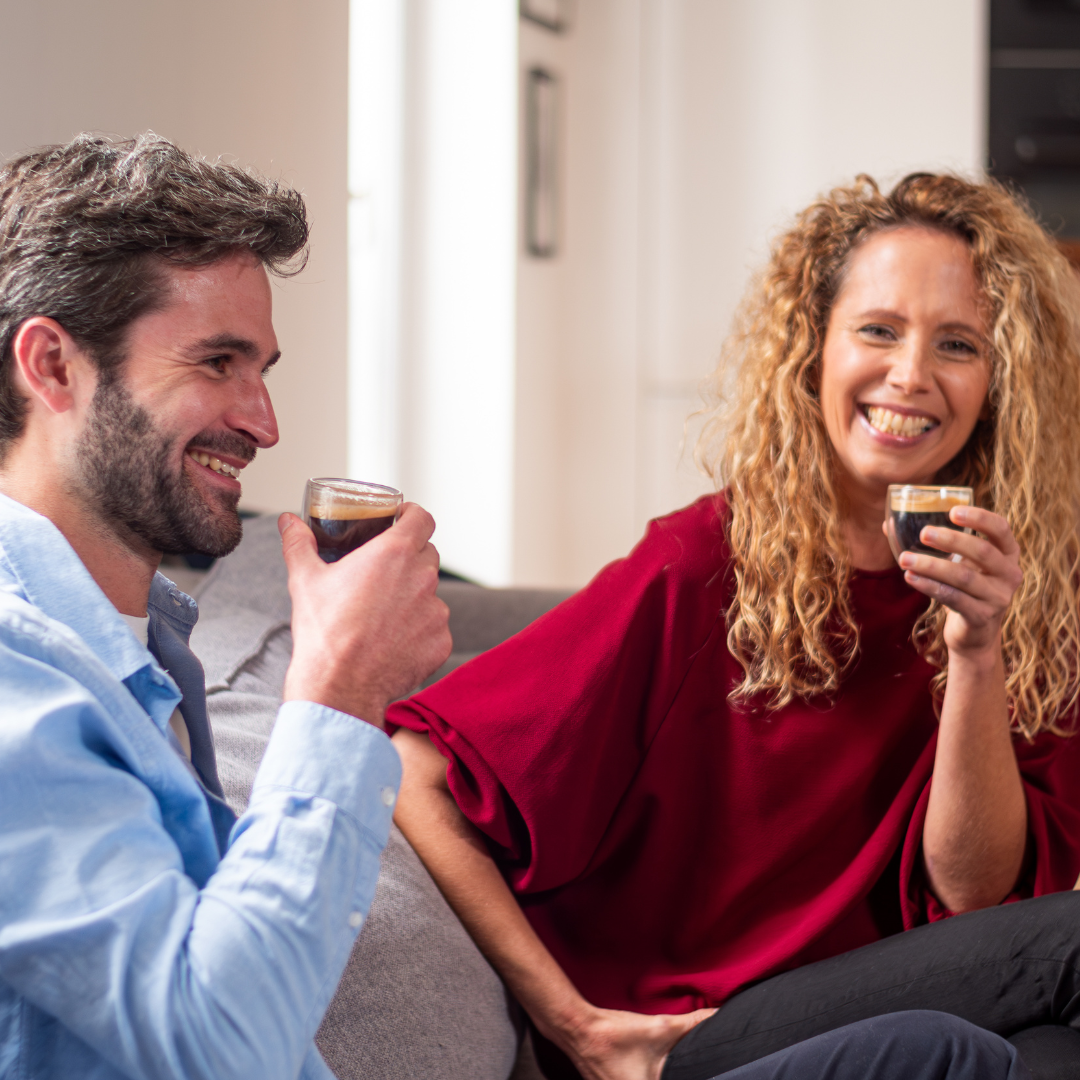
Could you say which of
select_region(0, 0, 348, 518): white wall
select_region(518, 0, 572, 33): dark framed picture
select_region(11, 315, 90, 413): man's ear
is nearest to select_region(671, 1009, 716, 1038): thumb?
select_region(11, 315, 90, 413): man's ear

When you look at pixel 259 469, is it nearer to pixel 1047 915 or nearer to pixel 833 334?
pixel 833 334

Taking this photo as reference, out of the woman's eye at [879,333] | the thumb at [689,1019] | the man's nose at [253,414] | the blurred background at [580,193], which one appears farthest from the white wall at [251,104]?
the thumb at [689,1019]

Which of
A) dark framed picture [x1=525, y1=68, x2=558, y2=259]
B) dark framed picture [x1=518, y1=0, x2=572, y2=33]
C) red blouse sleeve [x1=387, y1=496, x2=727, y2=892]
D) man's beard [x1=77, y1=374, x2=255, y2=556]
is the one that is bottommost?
red blouse sleeve [x1=387, y1=496, x2=727, y2=892]

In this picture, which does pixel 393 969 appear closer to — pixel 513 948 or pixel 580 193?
pixel 513 948

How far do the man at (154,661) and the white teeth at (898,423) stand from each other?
76 cm

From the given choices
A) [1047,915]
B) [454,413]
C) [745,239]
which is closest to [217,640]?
[1047,915]

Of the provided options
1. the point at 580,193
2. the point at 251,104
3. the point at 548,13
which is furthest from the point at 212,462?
the point at 580,193

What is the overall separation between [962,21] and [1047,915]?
Result: 368 cm

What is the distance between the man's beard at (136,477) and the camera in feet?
3.04

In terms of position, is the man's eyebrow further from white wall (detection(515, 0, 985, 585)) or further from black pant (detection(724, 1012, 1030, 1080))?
white wall (detection(515, 0, 985, 585))

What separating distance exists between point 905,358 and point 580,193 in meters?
2.84

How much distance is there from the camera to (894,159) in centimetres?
415

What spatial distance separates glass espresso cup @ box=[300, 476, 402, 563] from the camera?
3.44 ft

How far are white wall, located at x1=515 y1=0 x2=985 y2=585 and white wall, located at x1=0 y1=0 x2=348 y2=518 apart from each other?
4.92 feet
